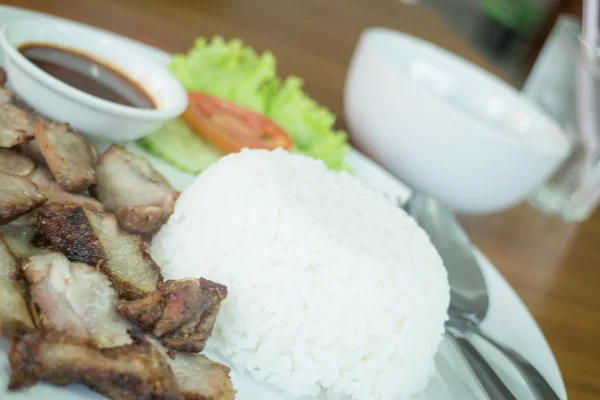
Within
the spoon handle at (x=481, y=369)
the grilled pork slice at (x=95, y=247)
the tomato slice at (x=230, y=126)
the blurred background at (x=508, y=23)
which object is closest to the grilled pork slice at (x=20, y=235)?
the grilled pork slice at (x=95, y=247)

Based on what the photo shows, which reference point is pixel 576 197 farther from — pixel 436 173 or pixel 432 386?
pixel 432 386

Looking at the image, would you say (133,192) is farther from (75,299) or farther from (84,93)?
(75,299)

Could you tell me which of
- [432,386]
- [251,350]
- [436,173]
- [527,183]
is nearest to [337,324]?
[251,350]

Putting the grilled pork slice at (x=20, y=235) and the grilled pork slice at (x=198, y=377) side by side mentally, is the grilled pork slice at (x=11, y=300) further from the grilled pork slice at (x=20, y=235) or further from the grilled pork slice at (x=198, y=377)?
the grilled pork slice at (x=198, y=377)

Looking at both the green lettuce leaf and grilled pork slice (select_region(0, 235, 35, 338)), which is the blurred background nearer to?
the green lettuce leaf

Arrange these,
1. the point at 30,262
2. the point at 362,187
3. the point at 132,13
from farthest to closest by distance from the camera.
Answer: the point at 132,13 → the point at 362,187 → the point at 30,262

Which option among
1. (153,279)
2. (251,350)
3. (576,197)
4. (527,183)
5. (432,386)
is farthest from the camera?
(576,197)
